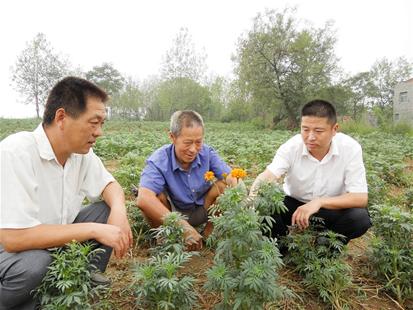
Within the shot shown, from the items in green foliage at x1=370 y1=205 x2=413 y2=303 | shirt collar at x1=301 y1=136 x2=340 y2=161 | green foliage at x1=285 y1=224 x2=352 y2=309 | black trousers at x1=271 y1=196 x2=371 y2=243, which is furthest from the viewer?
shirt collar at x1=301 y1=136 x2=340 y2=161

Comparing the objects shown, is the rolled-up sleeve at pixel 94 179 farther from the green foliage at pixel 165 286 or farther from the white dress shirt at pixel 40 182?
the green foliage at pixel 165 286

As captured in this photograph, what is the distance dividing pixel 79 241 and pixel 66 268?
303 mm

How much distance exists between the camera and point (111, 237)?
2.05m

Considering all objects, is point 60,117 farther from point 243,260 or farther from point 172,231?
point 243,260

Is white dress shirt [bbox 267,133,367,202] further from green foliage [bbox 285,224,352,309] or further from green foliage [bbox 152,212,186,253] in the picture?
green foliage [bbox 152,212,186,253]

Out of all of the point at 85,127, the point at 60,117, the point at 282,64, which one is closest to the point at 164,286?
the point at 85,127

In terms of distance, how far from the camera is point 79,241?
77.8 inches

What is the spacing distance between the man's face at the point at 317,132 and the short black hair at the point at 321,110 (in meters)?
0.03

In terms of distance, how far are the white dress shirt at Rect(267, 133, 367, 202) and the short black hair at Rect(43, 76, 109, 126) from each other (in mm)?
1603

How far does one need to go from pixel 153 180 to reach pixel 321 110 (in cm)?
150

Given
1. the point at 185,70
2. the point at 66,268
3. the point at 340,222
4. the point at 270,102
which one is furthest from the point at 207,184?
the point at 185,70

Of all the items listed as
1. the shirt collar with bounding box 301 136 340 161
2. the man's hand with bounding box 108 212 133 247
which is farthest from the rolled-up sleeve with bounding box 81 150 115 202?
the shirt collar with bounding box 301 136 340 161

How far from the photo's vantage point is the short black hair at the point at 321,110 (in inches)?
110

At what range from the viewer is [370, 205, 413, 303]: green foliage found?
2570 mm
